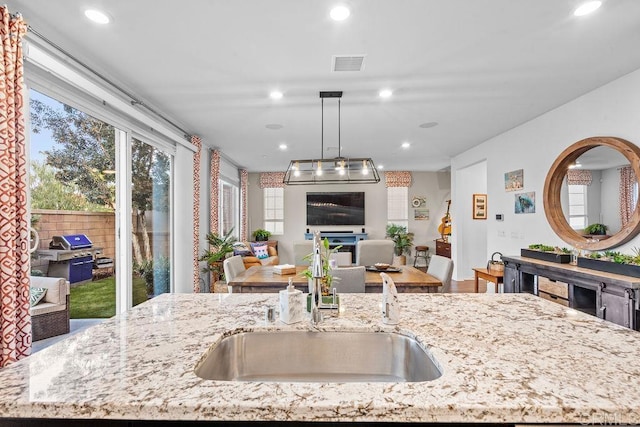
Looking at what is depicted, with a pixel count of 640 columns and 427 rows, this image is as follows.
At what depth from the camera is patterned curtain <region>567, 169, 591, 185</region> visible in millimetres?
3123

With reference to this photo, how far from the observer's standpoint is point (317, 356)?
1104 mm

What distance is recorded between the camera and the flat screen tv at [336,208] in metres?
7.78

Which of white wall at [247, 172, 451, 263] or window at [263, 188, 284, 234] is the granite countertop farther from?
window at [263, 188, 284, 234]

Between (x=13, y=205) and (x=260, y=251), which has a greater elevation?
(x=13, y=205)

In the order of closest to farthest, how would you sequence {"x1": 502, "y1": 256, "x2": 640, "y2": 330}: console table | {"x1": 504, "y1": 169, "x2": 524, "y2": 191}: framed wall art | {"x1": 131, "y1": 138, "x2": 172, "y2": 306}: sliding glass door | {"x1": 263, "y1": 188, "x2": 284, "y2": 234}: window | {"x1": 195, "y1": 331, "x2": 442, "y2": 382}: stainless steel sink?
{"x1": 195, "y1": 331, "x2": 442, "y2": 382}: stainless steel sink → {"x1": 502, "y1": 256, "x2": 640, "y2": 330}: console table → {"x1": 131, "y1": 138, "x2": 172, "y2": 306}: sliding glass door → {"x1": 504, "y1": 169, "x2": 524, "y2": 191}: framed wall art → {"x1": 263, "y1": 188, "x2": 284, "y2": 234}: window

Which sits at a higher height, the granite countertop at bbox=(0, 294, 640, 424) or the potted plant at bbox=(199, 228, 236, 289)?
the granite countertop at bbox=(0, 294, 640, 424)

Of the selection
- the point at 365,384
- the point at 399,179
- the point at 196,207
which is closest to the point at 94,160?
the point at 196,207

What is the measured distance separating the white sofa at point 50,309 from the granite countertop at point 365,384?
207 cm

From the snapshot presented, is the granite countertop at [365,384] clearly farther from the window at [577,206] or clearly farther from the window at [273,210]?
the window at [273,210]

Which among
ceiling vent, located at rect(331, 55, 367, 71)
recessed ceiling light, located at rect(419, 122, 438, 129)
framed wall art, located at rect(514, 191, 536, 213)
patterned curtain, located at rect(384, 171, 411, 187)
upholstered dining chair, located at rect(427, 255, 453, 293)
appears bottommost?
upholstered dining chair, located at rect(427, 255, 453, 293)

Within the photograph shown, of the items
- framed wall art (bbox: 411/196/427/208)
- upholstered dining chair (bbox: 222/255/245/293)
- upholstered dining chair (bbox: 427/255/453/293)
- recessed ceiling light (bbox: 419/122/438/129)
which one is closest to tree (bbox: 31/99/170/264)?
upholstered dining chair (bbox: 222/255/245/293)

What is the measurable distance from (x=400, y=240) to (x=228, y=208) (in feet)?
13.3

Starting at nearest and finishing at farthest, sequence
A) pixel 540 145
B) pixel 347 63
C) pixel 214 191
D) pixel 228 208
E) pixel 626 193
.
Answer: pixel 347 63 < pixel 626 193 < pixel 540 145 < pixel 214 191 < pixel 228 208

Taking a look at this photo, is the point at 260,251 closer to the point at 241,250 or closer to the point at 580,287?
the point at 241,250
